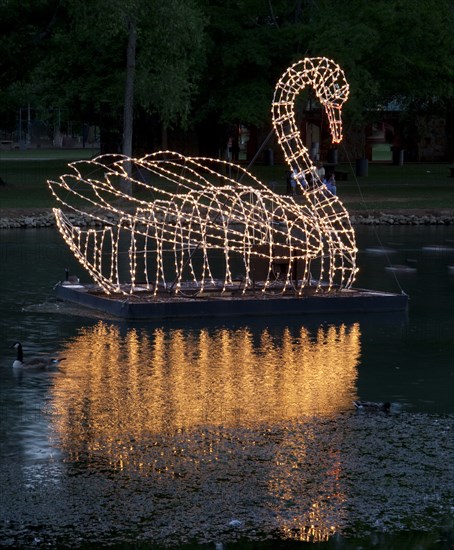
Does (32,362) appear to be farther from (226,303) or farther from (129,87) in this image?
(129,87)

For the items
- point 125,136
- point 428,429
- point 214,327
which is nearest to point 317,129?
point 125,136

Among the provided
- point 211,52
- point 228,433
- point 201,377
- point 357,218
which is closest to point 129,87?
point 357,218

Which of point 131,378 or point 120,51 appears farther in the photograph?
point 120,51

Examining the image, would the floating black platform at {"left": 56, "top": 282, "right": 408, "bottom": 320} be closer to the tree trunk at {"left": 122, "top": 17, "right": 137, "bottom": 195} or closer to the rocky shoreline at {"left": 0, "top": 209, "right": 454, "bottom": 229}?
the rocky shoreline at {"left": 0, "top": 209, "right": 454, "bottom": 229}

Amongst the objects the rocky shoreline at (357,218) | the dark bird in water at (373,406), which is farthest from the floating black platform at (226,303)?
the rocky shoreline at (357,218)

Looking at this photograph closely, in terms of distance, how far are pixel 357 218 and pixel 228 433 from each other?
2870 centimetres

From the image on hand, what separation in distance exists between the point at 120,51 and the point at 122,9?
9.25 meters

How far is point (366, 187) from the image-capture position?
56156mm

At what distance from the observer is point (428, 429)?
12.7m

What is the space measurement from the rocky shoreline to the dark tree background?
25.8ft

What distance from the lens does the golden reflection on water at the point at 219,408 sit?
423 inches

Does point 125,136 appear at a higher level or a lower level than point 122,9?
lower

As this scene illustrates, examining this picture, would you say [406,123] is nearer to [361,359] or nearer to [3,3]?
[3,3]

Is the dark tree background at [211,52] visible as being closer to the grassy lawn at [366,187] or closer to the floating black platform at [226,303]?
the grassy lawn at [366,187]
